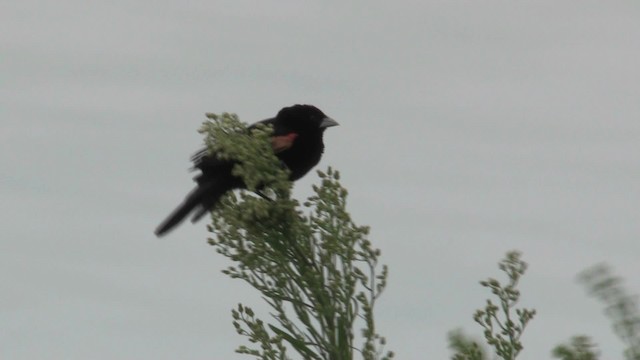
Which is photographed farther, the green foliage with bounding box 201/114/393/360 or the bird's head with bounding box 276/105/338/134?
the bird's head with bounding box 276/105/338/134

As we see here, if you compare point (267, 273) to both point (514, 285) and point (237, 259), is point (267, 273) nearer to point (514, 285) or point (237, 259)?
point (237, 259)

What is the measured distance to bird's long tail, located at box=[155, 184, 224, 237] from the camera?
24.7 feet

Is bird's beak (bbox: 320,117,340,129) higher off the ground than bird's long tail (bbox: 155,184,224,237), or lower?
higher

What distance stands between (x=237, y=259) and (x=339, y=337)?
1.94ft

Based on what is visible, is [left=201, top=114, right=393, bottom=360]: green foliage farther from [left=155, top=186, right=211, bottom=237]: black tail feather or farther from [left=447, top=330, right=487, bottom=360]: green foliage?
[left=155, top=186, right=211, bottom=237]: black tail feather

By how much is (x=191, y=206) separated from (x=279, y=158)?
2.50 feet

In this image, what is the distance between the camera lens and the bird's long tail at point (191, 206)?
7543 mm

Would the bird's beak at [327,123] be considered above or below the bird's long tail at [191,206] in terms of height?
above

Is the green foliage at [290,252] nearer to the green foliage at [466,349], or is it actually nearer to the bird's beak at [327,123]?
the green foliage at [466,349]

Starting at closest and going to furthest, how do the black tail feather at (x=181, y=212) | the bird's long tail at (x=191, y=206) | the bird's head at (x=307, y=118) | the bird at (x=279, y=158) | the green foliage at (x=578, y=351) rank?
the green foliage at (x=578, y=351) → the bird at (x=279, y=158) → the bird's long tail at (x=191, y=206) → the black tail feather at (x=181, y=212) → the bird's head at (x=307, y=118)

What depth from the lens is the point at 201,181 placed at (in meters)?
7.66

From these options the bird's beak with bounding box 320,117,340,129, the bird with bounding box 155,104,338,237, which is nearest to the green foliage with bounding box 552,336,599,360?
the bird with bounding box 155,104,338,237

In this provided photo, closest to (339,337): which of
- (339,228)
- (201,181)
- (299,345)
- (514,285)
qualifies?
(299,345)

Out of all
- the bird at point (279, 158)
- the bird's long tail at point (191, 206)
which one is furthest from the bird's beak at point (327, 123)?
the bird's long tail at point (191, 206)
